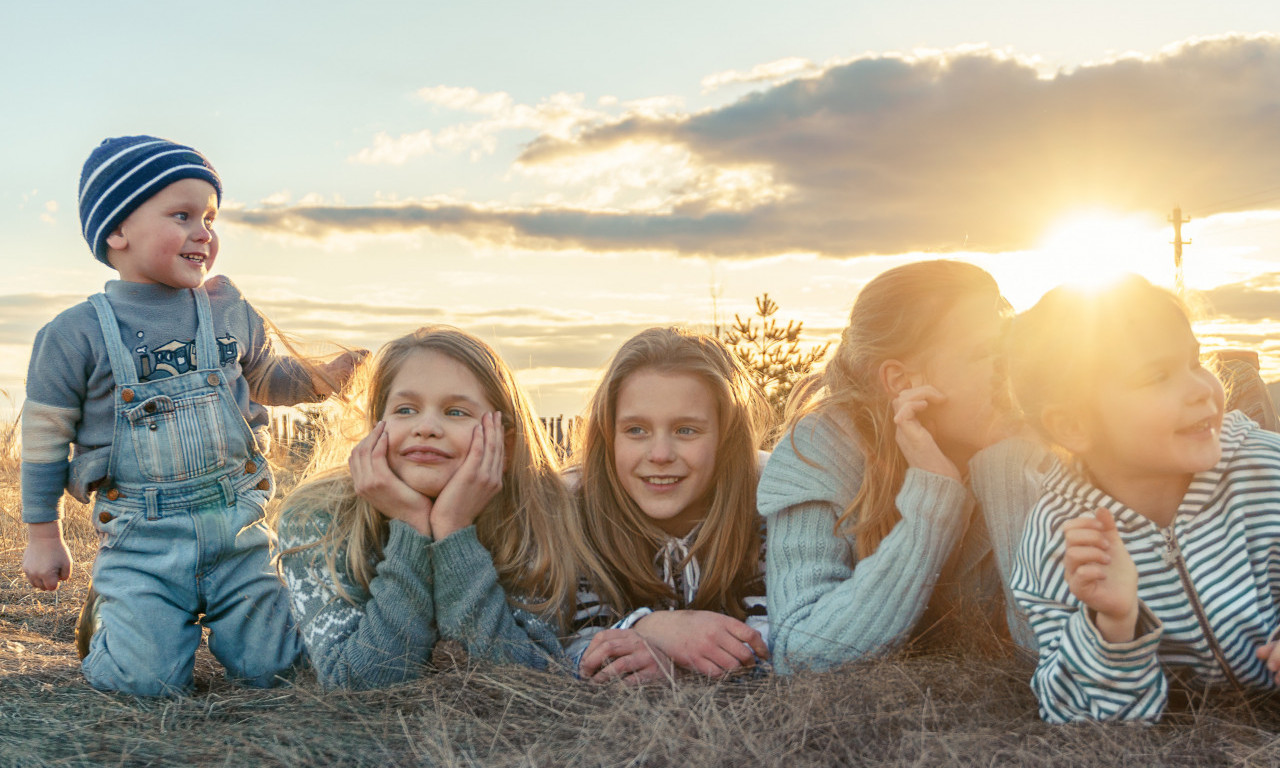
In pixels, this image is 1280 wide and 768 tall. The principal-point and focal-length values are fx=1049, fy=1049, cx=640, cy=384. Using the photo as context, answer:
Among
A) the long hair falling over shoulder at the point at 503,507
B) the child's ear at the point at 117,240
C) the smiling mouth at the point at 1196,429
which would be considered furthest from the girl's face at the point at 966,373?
the child's ear at the point at 117,240

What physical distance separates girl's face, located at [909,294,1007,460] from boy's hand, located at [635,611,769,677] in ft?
3.04

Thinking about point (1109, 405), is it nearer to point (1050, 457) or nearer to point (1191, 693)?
point (1050, 457)

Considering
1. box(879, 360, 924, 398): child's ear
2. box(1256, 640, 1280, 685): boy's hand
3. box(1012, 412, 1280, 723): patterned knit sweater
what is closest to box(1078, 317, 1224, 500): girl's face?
box(1012, 412, 1280, 723): patterned knit sweater

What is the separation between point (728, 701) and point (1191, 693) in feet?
4.16

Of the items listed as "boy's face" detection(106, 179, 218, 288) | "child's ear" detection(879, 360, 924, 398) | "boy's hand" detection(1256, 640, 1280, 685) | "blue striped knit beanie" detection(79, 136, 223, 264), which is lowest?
"boy's hand" detection(1256, 640, 1280, 685)

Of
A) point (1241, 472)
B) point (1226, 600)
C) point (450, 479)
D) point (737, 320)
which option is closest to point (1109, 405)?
point (1241, 472)

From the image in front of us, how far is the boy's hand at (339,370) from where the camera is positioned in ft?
15.5

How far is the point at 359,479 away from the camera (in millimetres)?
3566

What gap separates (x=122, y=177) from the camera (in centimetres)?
437

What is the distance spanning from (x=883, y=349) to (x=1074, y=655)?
3.92ft

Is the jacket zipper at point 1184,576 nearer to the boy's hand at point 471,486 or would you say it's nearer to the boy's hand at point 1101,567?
the boy's hand at point 1101,567

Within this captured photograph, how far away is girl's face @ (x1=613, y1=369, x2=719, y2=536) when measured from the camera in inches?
147

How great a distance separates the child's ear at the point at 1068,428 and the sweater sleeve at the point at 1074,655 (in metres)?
0.21

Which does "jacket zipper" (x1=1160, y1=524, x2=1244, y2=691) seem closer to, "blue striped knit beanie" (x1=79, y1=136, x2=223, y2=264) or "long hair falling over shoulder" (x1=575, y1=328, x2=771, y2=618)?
"long hair falling over shoulder" (x1=575, y1=328, x2=771, y2=618)
